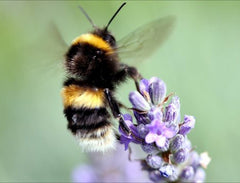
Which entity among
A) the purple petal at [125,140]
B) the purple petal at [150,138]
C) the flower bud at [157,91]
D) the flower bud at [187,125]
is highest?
the flower bud at [157,91]

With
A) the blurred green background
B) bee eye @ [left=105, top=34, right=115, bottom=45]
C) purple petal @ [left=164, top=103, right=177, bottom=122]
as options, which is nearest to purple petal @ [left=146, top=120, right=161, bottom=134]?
purple petal @ [left=164, top=103, right=177, bottom=122]

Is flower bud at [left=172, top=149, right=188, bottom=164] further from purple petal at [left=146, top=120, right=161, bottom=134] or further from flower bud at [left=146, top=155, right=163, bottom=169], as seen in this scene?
purple petal at [left=146, top=120, right=161, bottom=134]

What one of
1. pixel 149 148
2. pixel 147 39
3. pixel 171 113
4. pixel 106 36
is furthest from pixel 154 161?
pixel 106 36

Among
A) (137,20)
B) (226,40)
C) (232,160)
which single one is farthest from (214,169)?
(137,20)

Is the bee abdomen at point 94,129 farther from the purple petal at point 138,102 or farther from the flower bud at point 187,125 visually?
the flower bud at point 187,125

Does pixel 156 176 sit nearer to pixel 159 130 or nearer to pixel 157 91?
pixel 159 130

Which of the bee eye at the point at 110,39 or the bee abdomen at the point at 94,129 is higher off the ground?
the bee eye at the point at 110,39

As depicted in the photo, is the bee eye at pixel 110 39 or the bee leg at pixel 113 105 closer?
the bee leg at pixel 113 105

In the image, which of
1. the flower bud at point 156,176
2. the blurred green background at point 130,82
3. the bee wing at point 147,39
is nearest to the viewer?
the flower bud at point 156,176

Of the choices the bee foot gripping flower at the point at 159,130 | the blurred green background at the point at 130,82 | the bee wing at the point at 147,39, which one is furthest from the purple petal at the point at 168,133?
the blurred green background at the point at 130,82

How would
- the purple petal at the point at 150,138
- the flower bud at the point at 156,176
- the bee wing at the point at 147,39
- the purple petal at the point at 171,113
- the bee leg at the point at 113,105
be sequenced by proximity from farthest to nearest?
the bee wing at the point at 147,39 → the bee leg at the point at 113,105 → the flower bud at the point at 156,176 → the purple petal at the point at 171,113 → the purple petal at the point at 150,138
